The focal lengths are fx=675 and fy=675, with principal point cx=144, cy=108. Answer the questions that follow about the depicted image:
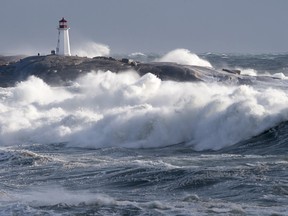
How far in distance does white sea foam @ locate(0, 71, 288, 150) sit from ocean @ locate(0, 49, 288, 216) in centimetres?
5

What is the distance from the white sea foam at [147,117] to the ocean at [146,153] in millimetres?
49

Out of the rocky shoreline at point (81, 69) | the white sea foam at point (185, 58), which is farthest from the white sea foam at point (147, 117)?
the white sea foam at point (185, 58)

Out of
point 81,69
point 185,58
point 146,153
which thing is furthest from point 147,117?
point 185,58

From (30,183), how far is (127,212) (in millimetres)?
4405

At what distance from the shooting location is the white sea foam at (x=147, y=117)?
23.3 metres

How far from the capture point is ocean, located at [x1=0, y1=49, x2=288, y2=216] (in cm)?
1446

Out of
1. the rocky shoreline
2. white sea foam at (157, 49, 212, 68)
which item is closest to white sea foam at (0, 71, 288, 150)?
the rocky shoreline

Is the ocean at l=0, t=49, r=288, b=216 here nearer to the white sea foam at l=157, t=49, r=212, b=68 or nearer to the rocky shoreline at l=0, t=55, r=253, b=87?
the rocky shoreline at l=0, t=55, r=253, b=87

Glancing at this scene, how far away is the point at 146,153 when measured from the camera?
21.8 meters

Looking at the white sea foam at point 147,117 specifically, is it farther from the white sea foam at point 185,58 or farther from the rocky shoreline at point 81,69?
the white sea foam at point 185,58

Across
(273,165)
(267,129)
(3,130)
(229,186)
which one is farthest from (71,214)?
(3,130)

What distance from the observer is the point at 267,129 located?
22703 mm

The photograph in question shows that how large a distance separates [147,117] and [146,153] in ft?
14.2

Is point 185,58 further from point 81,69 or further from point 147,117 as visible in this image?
point 147,117
